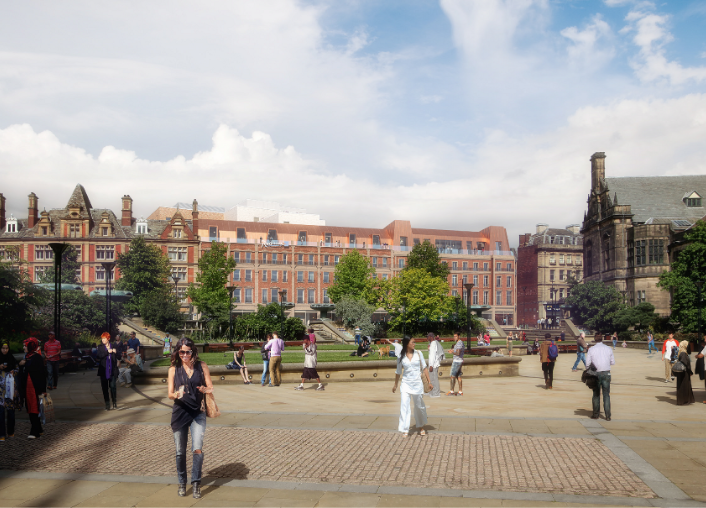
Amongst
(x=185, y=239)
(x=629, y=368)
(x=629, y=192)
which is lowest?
(x=629, y=368)

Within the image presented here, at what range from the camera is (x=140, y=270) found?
2591 inches

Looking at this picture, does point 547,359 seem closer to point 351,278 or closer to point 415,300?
point 415,300

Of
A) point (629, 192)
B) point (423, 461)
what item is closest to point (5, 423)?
point (423, 461)

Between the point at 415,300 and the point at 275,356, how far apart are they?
36292 mm

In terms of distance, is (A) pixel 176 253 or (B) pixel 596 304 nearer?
(B) pixel 596 304

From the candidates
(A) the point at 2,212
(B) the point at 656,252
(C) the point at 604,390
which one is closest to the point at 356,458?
(C) the point at 604,390

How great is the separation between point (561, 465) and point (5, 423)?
966 centimetres

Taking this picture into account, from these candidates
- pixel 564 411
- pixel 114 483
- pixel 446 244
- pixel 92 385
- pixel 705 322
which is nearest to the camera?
pixel 114 483

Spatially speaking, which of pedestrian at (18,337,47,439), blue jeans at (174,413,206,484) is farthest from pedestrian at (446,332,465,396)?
blue jeans at (174,413,206,484)

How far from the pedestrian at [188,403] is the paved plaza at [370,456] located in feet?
1.31

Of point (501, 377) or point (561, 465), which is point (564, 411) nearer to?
point (561, 465)

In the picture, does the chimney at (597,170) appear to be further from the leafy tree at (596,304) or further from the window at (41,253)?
the window at (41,253)

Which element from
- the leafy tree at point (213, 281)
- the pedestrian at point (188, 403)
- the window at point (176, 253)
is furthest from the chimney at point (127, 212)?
the pedestrian at point (188, 403)

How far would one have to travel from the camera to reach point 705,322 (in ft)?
141
